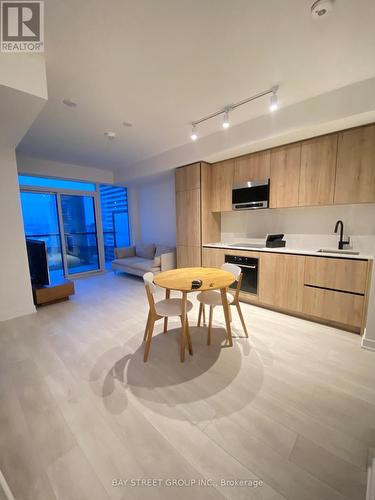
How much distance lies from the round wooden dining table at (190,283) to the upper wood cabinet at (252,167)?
1.74 meters

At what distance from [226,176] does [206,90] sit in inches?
60.4

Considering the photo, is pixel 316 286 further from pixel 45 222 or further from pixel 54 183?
pixel 54 183

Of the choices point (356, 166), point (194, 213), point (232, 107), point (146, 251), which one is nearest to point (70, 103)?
point (232, 107)

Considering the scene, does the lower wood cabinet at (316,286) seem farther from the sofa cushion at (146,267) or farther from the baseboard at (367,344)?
the sofa cushion at (146,267)

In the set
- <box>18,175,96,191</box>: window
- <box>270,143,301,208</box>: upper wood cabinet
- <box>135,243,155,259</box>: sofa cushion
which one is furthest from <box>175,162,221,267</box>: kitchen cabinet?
<box>18,175,96,191</box>: window

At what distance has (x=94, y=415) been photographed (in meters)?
1.48

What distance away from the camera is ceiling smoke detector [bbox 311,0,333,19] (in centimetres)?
132

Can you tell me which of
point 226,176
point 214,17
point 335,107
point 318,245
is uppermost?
point 214,17

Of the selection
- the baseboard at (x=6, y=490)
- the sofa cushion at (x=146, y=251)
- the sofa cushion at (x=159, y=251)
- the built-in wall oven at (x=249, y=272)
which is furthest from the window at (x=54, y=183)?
the baseboard at (x=6, y=490)

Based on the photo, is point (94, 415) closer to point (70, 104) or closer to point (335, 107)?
point (70, 104)

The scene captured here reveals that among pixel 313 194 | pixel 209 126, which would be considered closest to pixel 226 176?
pixel 209 126

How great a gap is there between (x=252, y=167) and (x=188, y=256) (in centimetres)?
199

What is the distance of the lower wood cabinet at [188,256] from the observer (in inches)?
157

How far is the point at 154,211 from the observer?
580cm
